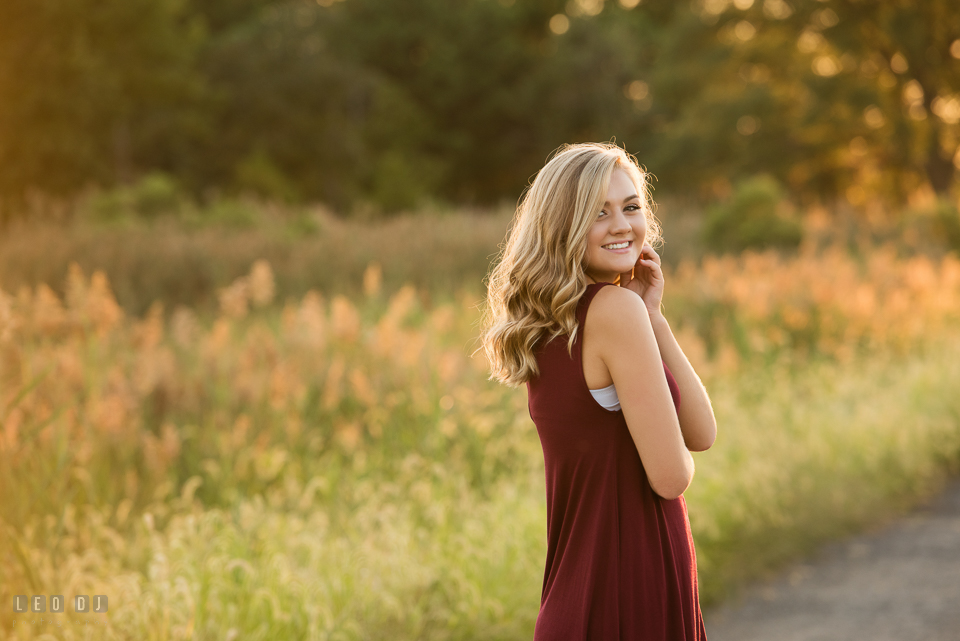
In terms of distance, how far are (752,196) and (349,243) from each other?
22.7 feet

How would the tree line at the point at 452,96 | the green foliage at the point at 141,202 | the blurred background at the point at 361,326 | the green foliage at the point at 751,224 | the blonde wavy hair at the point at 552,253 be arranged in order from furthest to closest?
the tree line at the point at 452,96 < the green foliage at the point at 141,202 < the green foliage at the point at 751,224 < the blurred background at the point at 361,326 < the blonde wavy hair at the point at 552,253

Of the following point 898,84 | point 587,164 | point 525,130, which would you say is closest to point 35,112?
point 525,130

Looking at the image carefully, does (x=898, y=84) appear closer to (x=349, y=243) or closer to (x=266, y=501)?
(x=349, y=243)

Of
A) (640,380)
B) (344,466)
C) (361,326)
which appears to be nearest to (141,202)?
(361,326)

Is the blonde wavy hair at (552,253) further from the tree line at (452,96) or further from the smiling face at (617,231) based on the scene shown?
the tree line at (452,96)

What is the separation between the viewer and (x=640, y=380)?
197cm

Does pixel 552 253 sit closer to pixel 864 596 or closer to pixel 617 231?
pixel 617 231

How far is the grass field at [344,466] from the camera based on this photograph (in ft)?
12.0

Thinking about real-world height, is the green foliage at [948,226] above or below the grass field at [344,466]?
above

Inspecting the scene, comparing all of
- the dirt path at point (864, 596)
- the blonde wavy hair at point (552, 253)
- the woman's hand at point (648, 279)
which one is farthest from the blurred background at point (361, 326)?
the blonde wavy hair at point (552, 253)

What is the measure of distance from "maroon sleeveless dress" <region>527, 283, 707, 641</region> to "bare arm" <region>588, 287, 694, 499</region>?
7 cm

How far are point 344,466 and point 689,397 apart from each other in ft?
12.6

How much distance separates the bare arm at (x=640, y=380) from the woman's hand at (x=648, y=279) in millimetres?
282

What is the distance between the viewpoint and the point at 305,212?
55.2 ft
